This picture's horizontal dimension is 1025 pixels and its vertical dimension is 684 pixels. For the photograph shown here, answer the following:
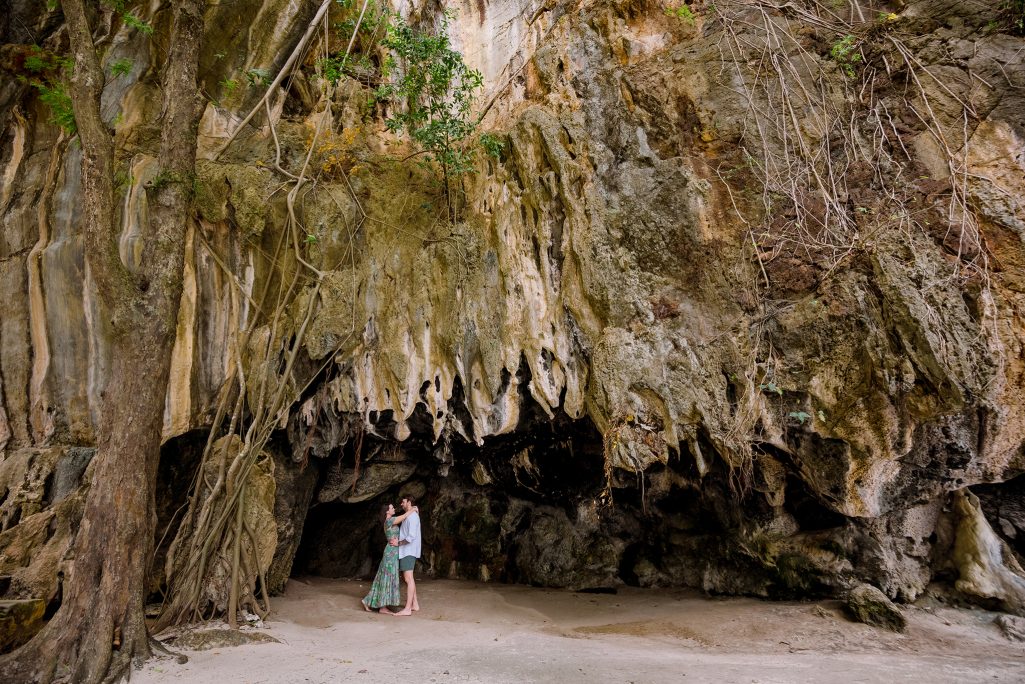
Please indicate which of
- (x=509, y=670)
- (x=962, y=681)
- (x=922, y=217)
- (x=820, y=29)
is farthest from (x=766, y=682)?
(x=820, y=29)

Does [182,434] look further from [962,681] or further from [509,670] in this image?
[962,681]

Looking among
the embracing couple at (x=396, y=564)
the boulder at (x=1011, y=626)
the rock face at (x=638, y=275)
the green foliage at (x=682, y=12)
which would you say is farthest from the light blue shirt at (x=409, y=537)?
the green foliage at (x=682, y=12)

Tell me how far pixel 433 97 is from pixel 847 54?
451cm

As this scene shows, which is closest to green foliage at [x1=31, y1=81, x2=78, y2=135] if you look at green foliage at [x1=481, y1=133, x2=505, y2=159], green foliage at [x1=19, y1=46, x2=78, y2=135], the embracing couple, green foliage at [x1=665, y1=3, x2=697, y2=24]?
green foliage at [x1=19, y1=46, x2=78, y2=135]

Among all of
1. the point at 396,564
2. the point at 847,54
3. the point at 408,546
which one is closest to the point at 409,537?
the point at 408,546

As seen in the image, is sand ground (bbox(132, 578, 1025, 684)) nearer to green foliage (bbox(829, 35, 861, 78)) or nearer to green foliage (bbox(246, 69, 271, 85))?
green foliage (bbox(829, 35, 861, 78))

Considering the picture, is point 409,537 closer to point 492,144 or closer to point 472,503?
point 472,503

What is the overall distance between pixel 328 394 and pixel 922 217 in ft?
20.0

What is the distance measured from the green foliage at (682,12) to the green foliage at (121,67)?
6.09 m

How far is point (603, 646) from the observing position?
4496mm

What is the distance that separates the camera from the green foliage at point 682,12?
23.1 ft

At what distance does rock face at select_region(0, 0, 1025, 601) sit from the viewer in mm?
5172

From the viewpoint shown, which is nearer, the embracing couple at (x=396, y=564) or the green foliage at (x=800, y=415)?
the green foliage at (x=800, y=415)

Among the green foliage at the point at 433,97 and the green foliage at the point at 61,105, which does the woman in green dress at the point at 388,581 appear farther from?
Result: the green foliage at the point at 61,105
